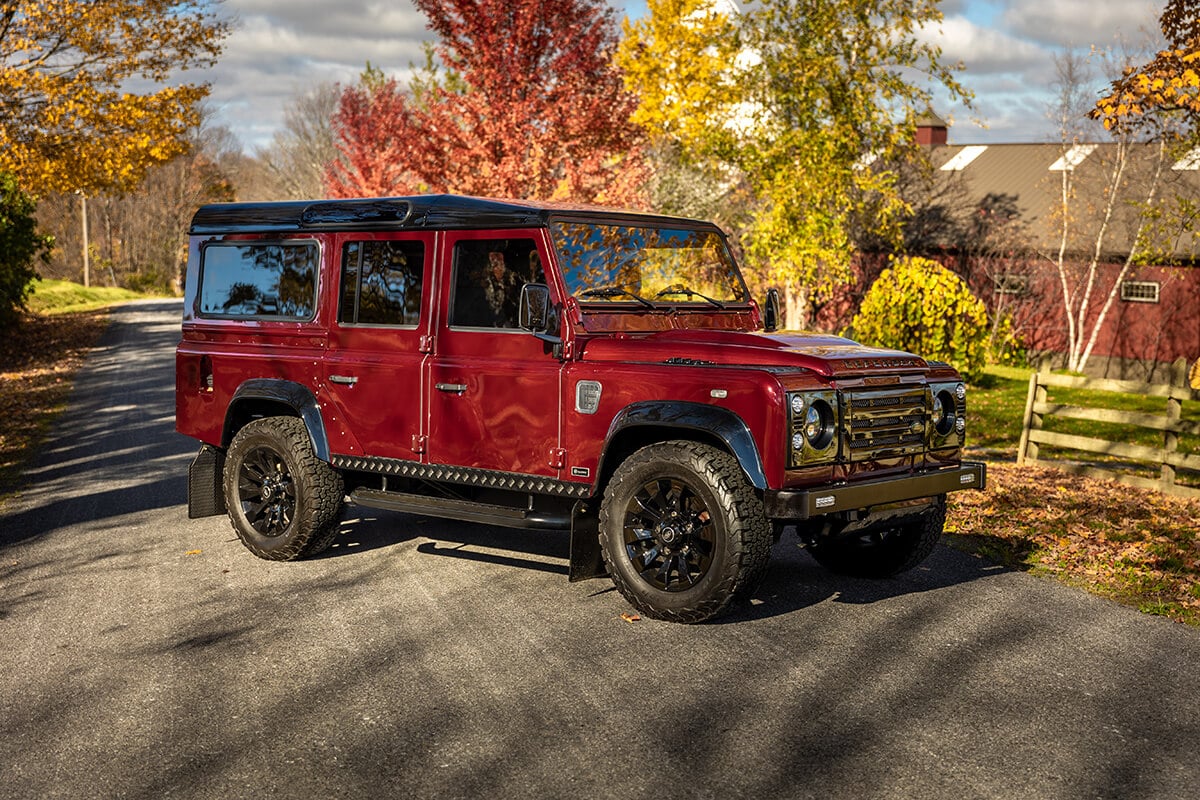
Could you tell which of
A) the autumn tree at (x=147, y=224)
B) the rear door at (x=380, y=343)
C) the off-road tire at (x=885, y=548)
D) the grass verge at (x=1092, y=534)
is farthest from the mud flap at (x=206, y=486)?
the autumn tree at (x=147, y=224)

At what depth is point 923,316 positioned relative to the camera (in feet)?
61.3

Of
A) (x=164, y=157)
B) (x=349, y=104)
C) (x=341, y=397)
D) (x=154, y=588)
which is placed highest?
(x=349, y=104)

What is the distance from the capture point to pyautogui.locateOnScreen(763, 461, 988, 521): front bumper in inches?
223

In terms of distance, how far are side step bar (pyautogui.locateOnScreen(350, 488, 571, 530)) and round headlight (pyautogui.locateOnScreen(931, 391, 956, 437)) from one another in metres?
2.20

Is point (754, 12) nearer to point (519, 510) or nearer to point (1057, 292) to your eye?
point (1057, 292)

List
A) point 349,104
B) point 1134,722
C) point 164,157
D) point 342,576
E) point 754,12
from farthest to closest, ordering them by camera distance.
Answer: point 349,104
point 164,157
point 754,12
point 342,576
point 1134,722

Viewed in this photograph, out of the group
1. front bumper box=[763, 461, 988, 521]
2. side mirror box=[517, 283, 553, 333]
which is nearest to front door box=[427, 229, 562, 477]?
side mirror box=[517, 283, 553, 333]

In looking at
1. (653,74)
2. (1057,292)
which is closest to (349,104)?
(653,74)

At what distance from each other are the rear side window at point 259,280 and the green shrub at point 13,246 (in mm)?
17974

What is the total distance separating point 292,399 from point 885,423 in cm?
388

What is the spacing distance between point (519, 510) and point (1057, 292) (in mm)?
23659

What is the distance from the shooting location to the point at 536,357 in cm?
672

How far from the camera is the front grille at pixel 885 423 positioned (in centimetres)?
604

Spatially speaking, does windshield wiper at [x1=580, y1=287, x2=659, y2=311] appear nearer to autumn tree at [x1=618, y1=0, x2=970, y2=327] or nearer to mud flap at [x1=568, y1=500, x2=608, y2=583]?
mud flap at [x1=568, y1=500, x2=608, y2=583]
